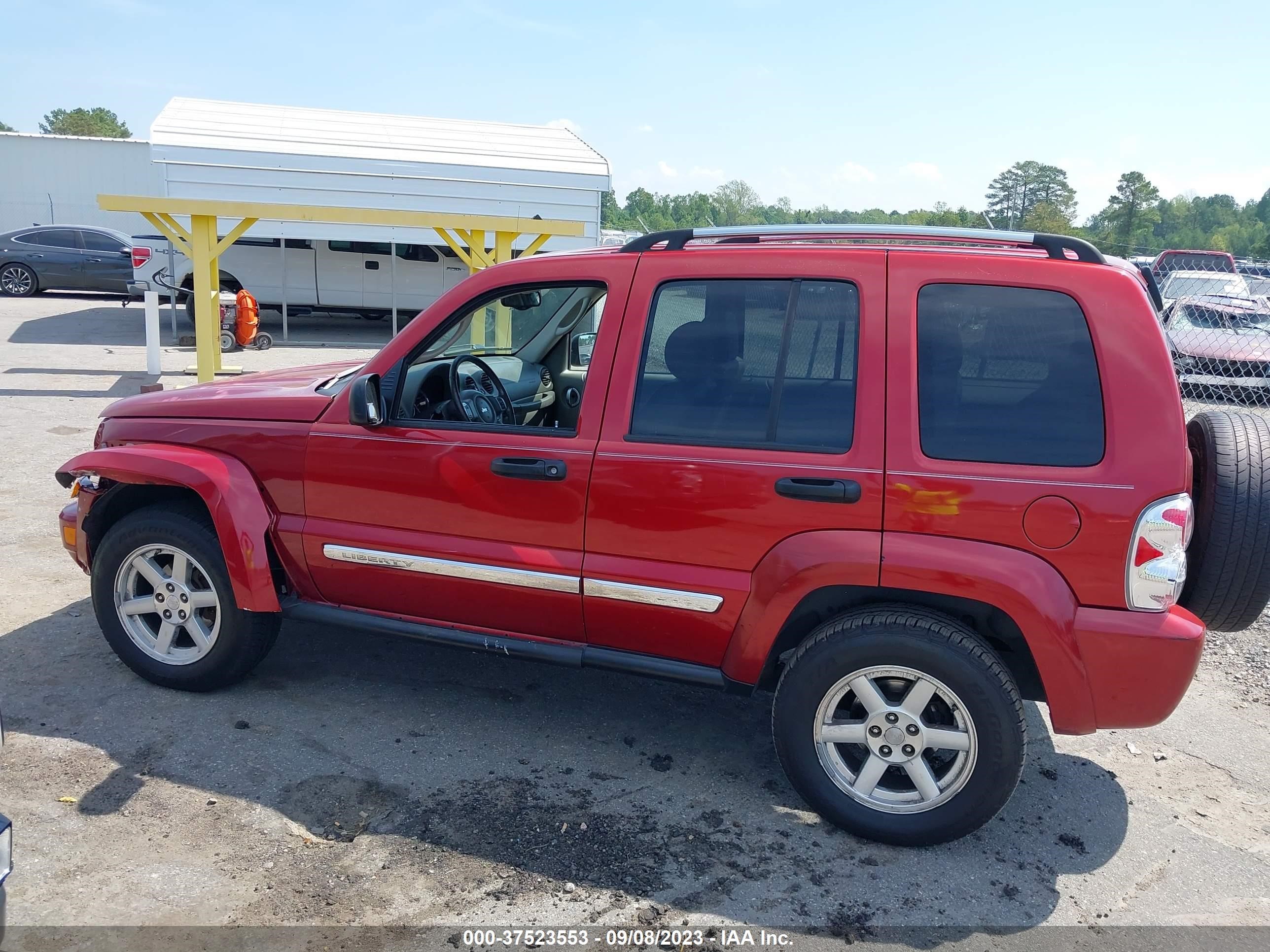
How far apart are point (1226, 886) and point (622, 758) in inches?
83.2

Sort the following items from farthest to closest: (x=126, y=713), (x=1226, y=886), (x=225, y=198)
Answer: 1. (x=225, y=198)
2. (x=126, y=713)
3. (x=1226, y=886)

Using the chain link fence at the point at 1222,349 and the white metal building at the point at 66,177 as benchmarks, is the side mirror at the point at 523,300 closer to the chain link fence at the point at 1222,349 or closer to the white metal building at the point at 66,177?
the chain link fence at the point at 1222,349

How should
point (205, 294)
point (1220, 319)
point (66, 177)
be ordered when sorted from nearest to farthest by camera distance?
point (205, 294)
point (1220, 319)
point (66, 177)

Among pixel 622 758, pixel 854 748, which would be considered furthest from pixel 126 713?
pixel 854 748

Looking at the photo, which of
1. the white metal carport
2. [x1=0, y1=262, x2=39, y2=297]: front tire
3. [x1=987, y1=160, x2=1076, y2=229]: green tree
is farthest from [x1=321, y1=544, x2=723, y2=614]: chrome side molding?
[x1=987, y1=160, x2=1076, y2=229]: green tree

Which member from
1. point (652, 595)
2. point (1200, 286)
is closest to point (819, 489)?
point (652, 595)

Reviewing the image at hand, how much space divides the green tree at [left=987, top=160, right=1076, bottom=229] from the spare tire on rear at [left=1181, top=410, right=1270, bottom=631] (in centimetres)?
3624

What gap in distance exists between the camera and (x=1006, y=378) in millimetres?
3174

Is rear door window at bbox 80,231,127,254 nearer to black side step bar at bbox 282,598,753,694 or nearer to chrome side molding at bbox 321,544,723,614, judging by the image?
black side step bar at bbox 282,598,753,694

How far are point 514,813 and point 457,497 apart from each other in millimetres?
1169

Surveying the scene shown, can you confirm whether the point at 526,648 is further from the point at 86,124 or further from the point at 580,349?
the point at 86,124

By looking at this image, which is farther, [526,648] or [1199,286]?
[1199,286]

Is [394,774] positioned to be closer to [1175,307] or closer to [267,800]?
[267,800]

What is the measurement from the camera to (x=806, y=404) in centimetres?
336
